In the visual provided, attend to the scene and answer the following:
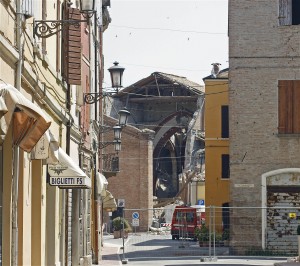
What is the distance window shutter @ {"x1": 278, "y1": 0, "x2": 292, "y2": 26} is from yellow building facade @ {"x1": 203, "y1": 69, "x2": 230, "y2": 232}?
418 inches

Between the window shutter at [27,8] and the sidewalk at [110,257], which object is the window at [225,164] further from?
the window shutter at [27,8]

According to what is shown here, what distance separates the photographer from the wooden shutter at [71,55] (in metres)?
24.3

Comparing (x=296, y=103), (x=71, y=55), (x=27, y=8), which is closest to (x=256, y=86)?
(x=296, y=103)

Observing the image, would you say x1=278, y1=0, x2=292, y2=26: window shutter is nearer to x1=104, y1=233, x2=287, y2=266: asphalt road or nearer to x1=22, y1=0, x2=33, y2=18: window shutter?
x1=104, y1=233, x2=287, y2=266: asphalt road

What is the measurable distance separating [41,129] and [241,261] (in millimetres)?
22706

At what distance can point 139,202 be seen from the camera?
69625 millimetres

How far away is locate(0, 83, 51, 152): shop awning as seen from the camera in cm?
1167

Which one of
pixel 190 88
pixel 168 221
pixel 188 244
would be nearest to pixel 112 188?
pixel 168 221

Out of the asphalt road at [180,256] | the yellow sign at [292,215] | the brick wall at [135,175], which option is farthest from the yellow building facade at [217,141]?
the brick wall at [135,175]

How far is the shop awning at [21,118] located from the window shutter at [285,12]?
88.3ft

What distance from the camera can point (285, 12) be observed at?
132 ft

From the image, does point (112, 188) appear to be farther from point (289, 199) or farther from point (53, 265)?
point (53, 265)

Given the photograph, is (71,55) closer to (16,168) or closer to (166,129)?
(16,168)

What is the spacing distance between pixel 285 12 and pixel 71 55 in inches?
684
